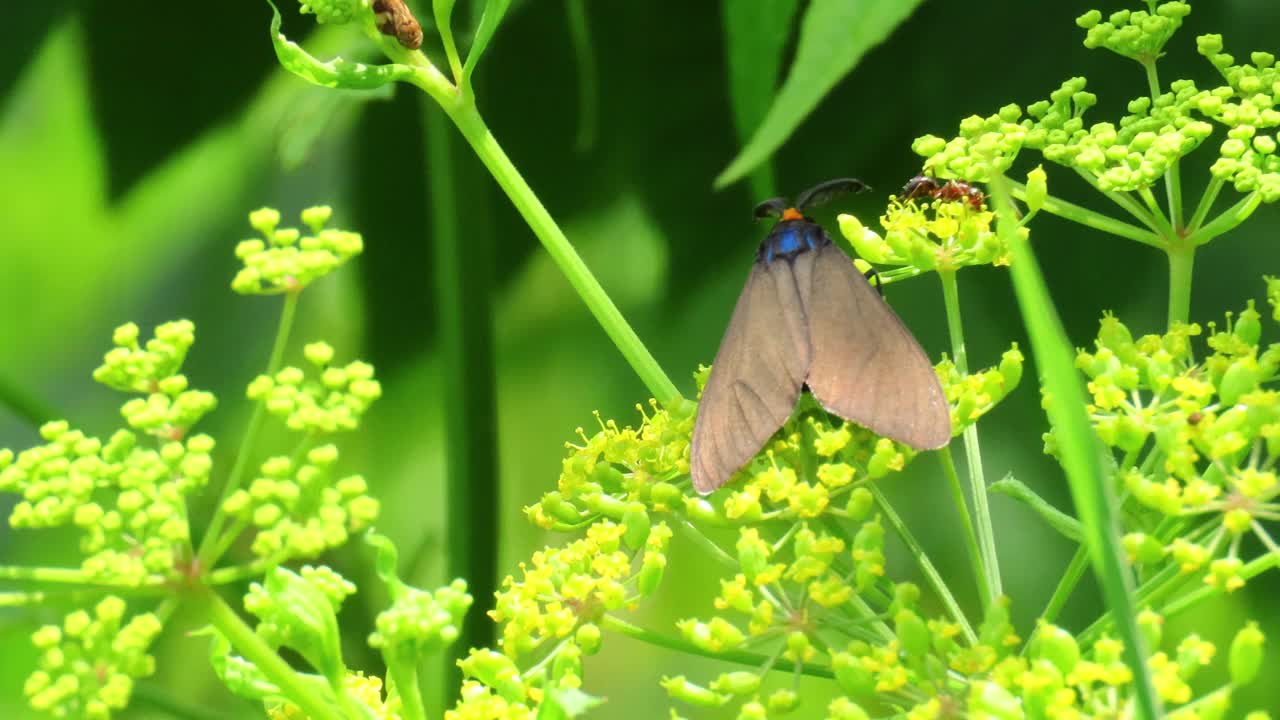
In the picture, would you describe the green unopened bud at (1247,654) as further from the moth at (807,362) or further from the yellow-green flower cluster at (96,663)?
the yellow-green flower cluster at (96,663)

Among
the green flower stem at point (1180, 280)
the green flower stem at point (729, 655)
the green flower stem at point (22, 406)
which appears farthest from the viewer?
the green flower stem at point (22, 406)

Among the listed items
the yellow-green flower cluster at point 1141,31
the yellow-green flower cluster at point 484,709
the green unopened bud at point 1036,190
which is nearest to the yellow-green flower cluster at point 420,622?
the yellow-green flower cluster at point 484,709

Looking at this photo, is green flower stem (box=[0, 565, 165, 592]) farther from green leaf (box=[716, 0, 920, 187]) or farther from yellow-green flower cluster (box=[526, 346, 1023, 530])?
green leaf (box=[716, 0, 920, 187])

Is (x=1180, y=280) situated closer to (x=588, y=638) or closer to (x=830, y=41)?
(x=830, y=41)

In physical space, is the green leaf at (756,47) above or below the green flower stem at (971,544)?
above

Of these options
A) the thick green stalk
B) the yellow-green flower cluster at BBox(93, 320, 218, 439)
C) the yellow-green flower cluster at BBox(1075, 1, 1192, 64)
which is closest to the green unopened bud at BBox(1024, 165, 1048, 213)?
the yellow-green flower cluster at BBox(1075, 1, 1192, 64)

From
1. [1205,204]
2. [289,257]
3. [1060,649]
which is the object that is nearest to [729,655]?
[1060,649]

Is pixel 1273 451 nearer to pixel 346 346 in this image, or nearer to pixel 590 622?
pixel 590 622
